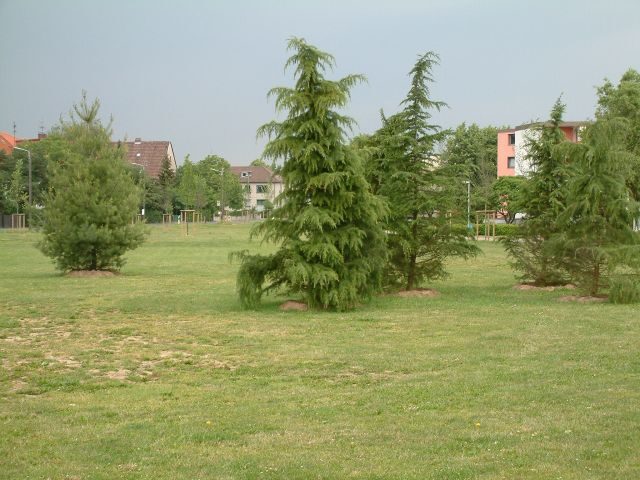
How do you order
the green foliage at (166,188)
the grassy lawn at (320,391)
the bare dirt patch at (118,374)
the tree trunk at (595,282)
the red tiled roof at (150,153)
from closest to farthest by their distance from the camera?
1. the grassy lawn at (320,391)
2. the bare dirt patch at (118,374)
3. the tree trunk at (595,282)
4. the green foliage at (166,188)
5. the red tiled roof at (150,153)

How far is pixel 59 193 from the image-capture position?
2864 centimetres

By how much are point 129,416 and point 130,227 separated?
833 inches

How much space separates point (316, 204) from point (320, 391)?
9150mm

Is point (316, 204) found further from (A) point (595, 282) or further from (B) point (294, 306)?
(A) point (595, 282)

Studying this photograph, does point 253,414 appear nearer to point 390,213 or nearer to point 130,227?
point 390,213

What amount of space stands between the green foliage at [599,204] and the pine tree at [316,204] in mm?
4989

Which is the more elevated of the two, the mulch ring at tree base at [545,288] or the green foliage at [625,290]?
the green foliage at [625,290]

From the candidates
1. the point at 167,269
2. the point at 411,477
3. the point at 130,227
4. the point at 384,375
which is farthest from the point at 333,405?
the point at 167,269

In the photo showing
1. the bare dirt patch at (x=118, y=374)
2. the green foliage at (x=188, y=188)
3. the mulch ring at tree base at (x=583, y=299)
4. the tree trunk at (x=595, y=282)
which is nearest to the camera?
the bare dirt patch at (x=118, y=374)

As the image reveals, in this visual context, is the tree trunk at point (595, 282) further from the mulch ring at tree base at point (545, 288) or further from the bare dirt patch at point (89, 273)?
the bare dirt patch at point (89, 273)

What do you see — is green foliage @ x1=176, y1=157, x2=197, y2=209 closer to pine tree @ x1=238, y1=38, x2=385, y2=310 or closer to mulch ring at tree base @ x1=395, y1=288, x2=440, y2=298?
mulch ring at tree base @ x1=395, y1=288, x2=440, y2=298

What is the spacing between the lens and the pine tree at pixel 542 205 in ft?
76.3

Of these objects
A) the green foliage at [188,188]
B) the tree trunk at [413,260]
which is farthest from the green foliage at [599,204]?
the green foliage at [188,188]

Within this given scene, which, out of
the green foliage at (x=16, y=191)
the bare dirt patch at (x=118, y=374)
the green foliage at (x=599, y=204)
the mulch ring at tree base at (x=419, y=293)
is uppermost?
the green foliage at (x=16, y=191)
